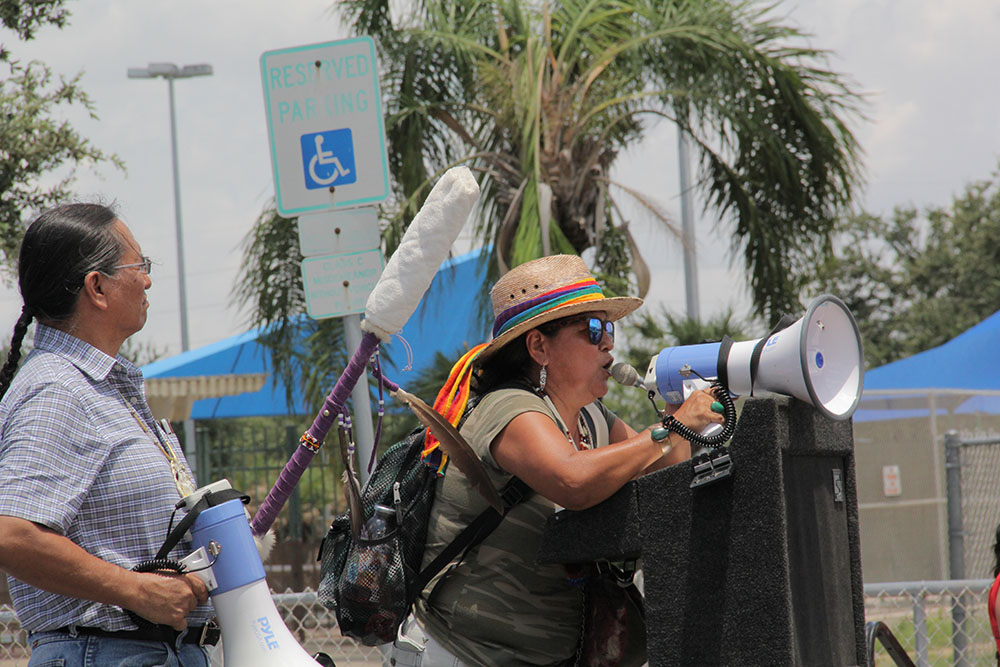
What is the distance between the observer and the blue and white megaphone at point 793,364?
82.4 inches

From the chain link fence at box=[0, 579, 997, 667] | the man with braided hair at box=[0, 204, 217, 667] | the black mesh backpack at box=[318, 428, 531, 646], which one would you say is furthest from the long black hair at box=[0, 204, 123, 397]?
the chain link fence at box=[0, 579, 997, 667]

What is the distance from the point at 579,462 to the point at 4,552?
1.11 m

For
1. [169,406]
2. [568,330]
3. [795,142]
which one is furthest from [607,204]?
[568,330]

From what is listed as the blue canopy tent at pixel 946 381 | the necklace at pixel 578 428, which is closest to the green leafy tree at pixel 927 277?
the blue canopy tent at pixel 946 381

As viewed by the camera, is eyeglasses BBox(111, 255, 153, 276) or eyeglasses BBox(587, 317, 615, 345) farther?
eyeglasses BBox(587, 317, 615, 345)

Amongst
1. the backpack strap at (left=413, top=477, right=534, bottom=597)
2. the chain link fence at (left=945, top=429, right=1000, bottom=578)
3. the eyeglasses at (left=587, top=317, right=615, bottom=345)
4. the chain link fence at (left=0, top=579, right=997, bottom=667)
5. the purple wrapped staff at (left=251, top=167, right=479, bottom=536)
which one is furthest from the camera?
the chain link fence at (left=945, top=429, right=1000, bottom=578)

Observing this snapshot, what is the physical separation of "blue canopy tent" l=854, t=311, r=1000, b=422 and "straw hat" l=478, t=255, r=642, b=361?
6.52m

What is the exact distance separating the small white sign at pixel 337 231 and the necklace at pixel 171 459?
120 cm

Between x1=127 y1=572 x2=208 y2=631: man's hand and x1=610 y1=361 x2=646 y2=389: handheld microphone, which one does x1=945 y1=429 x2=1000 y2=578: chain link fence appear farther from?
x1=127 y1=572 x2=208 y2=631: man's hand

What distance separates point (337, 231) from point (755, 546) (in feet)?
6.28

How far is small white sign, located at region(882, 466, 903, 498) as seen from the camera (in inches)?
356

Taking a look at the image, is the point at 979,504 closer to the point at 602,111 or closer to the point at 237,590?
the point at 602,111

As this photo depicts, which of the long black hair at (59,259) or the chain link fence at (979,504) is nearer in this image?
the long black hair at (59,259)

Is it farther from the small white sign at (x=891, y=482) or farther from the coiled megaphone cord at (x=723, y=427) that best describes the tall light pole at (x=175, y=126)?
the coiled megaphone cord at (x=723, y=427)
